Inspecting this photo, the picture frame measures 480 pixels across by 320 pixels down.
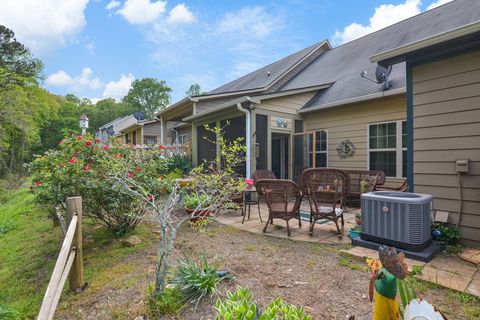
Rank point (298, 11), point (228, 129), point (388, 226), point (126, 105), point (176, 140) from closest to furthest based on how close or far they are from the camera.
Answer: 1. point (388, 226)
2. point (228, 129)
3. point (298, 11)
4. point (176, 140)
5. point (126, 105)

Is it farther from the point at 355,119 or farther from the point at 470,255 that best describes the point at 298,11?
the point at 470,255

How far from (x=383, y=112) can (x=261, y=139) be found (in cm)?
312

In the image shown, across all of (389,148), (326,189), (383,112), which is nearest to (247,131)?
(326,189)

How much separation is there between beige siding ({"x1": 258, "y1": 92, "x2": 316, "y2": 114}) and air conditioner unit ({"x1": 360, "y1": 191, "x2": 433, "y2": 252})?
416 cm

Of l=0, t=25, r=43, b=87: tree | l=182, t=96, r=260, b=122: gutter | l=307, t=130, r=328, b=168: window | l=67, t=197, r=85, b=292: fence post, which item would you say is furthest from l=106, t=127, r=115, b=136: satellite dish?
l=67, t=197, r=85, b=292: fence post

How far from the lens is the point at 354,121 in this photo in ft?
22.5

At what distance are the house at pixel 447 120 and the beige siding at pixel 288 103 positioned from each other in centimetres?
345

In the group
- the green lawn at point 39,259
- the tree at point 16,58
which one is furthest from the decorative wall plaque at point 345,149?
the tree at point 16,58

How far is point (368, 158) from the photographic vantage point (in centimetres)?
665

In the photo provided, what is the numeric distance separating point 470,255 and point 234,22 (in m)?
10.2

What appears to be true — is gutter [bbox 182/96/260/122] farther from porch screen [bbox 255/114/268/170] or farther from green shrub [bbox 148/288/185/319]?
green shrub [bbox 148/288/185/319]

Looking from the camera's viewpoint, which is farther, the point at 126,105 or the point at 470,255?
the point at 126,105

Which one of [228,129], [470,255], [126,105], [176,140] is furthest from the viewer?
[126,105]

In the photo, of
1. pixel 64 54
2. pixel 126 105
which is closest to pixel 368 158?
pixel 64 54
